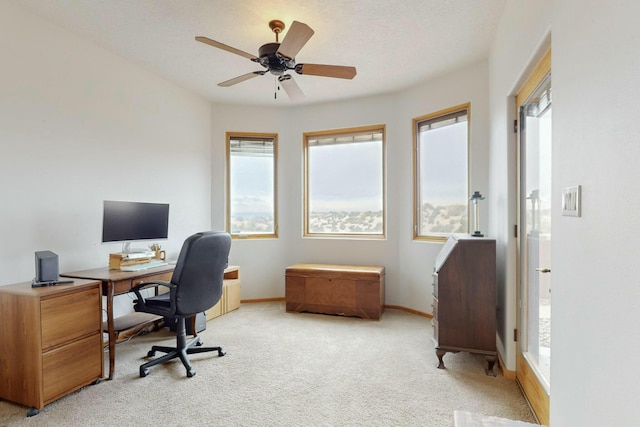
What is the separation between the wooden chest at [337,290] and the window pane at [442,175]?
90 centimetres

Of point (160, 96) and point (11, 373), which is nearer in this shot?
point (11, 373)

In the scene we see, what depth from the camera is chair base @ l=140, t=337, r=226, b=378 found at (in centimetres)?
256

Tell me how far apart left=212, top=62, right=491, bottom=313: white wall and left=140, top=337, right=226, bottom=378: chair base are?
1.79 metres

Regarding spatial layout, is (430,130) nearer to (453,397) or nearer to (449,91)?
(449,91)

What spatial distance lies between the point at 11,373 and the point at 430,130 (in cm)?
437

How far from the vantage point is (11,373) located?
216 centimetres

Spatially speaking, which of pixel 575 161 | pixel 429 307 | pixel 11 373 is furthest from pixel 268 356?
pixel 575 161

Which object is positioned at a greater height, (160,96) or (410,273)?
(160,96)

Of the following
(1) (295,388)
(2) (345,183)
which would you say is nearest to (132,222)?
(1) (295,388)

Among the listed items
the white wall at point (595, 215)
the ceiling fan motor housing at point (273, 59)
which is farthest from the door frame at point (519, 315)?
the ceiling fan motor housing at point (273, 59)

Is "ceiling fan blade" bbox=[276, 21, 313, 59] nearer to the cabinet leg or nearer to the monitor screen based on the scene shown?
the monitor screen

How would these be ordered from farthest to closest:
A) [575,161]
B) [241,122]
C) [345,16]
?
[241,122] → [345,16] → [575,161]

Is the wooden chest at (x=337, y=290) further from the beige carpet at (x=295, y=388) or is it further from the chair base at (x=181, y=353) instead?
the chair base at (x=181, y=353)

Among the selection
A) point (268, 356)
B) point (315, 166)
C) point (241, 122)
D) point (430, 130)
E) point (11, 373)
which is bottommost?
point (268, 356)
